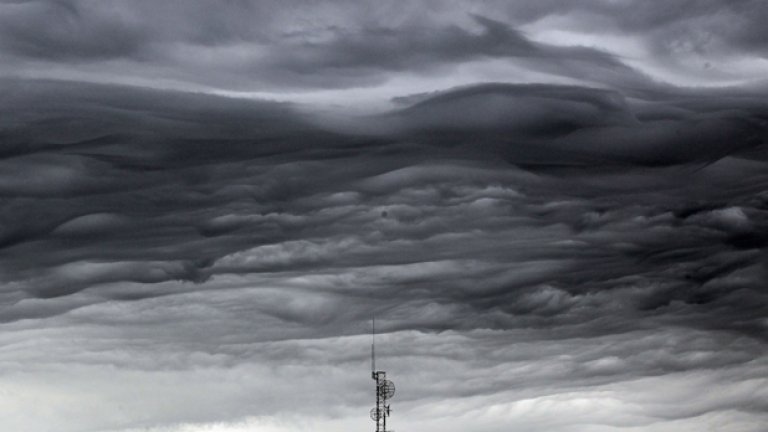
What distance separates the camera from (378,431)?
98.5 meters

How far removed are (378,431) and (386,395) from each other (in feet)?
13.4

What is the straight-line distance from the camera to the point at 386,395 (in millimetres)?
96688
